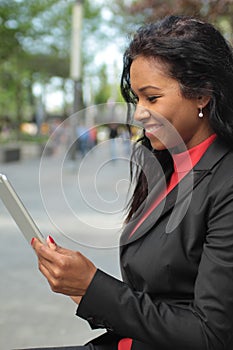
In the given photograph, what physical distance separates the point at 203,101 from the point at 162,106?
3.9 inches

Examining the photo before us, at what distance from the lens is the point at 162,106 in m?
1.59

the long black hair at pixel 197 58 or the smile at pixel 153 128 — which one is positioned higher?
the long black hair at pixel 197 58

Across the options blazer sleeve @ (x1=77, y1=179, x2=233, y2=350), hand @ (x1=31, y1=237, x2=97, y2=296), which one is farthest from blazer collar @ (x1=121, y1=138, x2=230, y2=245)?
hand @ (x1=31, y1=237, x2=97, y2=296)

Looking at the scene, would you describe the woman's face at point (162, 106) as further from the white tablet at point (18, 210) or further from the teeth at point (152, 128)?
the white tablet at point (18, 210)

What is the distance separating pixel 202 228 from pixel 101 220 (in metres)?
0.24

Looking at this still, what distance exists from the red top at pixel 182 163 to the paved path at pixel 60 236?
10 centimetres

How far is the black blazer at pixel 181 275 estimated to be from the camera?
1.44m

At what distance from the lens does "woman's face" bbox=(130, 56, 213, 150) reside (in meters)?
1.58

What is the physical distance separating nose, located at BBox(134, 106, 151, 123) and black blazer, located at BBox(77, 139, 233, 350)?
161 mm

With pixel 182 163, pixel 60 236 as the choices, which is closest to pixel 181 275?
pixel 182 163

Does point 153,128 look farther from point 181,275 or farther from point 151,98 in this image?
point 181,275

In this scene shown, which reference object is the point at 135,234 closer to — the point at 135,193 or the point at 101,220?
the point at 101,220

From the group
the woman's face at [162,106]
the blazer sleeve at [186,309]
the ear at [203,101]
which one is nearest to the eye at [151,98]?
the woman's face at [162,106]

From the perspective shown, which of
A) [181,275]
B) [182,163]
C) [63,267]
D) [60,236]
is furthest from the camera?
[60,236]
